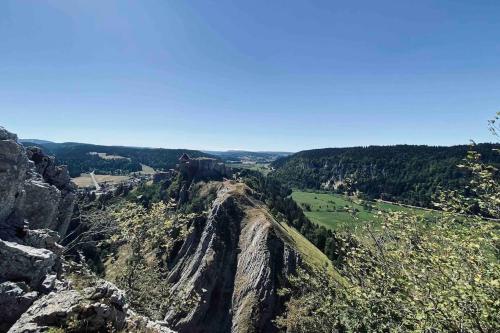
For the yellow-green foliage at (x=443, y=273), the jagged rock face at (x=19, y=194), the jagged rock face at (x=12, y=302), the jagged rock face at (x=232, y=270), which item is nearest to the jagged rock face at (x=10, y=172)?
the jagged rock face at (x=19, y=194)

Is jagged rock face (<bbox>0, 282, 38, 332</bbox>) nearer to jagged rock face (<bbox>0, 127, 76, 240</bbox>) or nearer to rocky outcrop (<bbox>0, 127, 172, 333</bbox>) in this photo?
rocky outcrop (<bbox>0, 127, 172, 333</bbox>)

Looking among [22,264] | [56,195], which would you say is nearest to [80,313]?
[22,264]

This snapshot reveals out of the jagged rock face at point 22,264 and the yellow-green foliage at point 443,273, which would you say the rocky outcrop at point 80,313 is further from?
the yellow-green foliage at point 443,273

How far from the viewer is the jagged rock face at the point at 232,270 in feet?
236

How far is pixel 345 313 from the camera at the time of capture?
2734 centimetres

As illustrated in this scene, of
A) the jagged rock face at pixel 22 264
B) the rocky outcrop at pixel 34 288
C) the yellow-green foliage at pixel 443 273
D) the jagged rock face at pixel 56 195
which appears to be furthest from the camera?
the jagged rock face at pixel 56 195

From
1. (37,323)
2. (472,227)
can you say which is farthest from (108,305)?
(472,227)

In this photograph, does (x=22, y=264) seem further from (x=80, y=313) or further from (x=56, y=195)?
(x=56, y=195)

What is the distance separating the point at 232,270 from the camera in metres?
84.6

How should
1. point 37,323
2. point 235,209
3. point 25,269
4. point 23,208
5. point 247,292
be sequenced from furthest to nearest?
point 235,209 → point 247,292 → point 23,208 → point 25,269 → point 37,323

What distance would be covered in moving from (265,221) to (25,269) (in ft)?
250

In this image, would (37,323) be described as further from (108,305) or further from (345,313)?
(345,313)

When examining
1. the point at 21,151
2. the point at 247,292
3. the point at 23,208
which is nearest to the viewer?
the point at 21,151

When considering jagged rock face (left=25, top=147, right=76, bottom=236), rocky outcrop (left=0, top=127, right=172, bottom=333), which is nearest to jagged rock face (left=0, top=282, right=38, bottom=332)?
rocky outcrop (left=0, top=127, right=172, bottom=333)
